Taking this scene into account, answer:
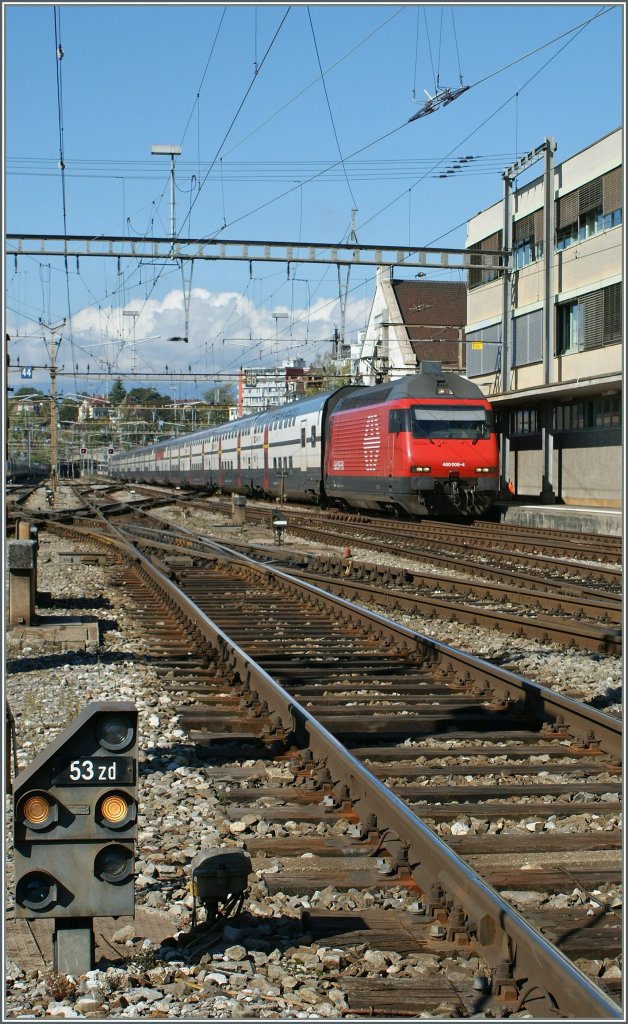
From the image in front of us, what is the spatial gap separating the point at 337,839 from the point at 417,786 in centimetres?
89

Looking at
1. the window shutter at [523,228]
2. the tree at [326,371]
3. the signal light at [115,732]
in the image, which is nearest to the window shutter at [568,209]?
the window shutter at [523,228]

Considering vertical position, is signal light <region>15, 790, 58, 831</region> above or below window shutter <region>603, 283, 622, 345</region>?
below

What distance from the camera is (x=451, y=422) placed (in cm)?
2509

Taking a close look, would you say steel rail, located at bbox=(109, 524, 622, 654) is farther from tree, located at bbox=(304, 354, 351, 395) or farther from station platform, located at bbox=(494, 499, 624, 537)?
tree, located at bbox=(304, 354, 351, 395)

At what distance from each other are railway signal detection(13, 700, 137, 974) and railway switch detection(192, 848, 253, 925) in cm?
33

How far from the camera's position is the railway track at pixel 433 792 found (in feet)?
12.5

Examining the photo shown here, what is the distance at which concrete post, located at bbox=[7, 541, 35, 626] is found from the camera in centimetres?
1130

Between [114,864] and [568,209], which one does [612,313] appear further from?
[114,864]

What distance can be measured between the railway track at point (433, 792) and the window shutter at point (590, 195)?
2336 cm

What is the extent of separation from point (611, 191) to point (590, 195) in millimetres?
1388

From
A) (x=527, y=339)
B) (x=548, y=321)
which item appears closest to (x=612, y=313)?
(x=548, y=321)

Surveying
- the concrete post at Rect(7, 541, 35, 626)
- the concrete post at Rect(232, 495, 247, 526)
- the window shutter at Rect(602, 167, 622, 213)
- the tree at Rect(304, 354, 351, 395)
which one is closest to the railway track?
the concrete post at Rect(7, 541, 35, 626)

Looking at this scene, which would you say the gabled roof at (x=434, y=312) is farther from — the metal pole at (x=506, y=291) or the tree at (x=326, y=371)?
the metal pole at (x=506, y=291)

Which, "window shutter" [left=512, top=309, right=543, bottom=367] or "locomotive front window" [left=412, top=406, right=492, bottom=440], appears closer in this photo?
"locomotive front window" [left=412, top=406, right=492, bottom=440]
